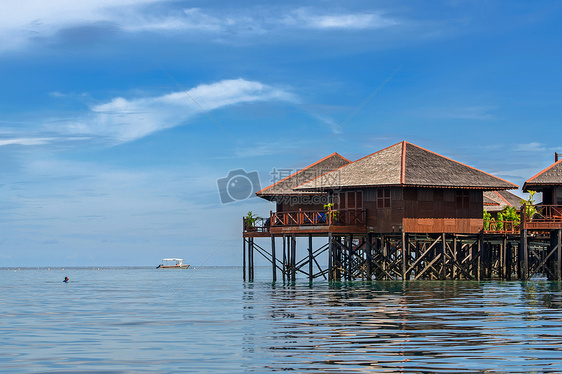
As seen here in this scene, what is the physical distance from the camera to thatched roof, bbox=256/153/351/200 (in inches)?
1828

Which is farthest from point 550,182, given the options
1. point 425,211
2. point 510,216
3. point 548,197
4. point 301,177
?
point 301,177

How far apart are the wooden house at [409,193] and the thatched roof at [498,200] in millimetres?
15897

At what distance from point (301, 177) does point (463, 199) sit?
440 inches

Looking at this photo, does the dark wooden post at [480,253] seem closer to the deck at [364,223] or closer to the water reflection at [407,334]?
the deck at [364,223]

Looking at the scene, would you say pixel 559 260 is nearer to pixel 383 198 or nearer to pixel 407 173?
pixel 407 173

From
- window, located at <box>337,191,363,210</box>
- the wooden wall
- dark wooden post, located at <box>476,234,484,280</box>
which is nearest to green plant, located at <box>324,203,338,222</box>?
window, located at <box>337,191,363,210</box>

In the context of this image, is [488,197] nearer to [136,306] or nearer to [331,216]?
[331,216]

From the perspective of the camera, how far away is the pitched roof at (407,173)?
38.8 metres

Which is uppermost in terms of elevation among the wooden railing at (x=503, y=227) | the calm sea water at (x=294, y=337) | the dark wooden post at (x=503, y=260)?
the wooden railing at (x=503, y=227)

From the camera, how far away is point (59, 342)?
16.2m

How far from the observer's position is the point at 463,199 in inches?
1577

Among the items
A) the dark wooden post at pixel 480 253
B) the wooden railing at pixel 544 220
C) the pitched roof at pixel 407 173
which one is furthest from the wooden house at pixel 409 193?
the wooden railing at pixel 544 220

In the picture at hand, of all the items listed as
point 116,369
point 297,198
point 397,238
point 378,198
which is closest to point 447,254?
point 397,238

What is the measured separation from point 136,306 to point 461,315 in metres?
12.1
